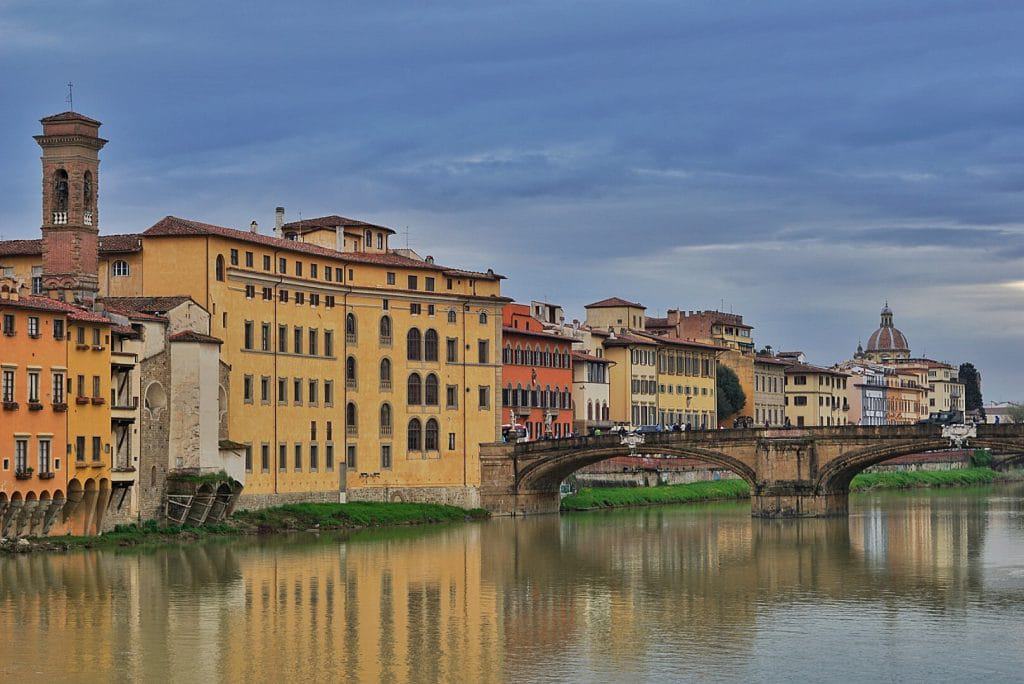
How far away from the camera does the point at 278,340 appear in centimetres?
8988

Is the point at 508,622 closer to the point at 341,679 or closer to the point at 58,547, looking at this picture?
the point at 341,679

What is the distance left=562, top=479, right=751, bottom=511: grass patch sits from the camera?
10994cm

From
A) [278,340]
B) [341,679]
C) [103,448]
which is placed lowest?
[341,679]

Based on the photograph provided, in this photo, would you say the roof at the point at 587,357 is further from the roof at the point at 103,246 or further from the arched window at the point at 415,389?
the roof at the point at 103,246

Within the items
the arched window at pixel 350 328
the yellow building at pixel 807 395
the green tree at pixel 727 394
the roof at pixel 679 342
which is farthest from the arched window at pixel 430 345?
the yellow building at pixel 807 395

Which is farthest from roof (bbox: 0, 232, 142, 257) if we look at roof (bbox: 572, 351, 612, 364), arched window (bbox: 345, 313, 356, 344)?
roof (bbox: 572, 351, 612, 364)

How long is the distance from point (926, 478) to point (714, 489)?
3802cm

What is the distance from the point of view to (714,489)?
126 m

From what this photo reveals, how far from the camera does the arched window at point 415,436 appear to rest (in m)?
98.6

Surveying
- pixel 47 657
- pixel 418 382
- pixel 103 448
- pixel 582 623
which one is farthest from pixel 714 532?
pixel 47 657

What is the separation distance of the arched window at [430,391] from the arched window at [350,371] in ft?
17.0

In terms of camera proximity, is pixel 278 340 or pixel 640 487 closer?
pixel 278 340

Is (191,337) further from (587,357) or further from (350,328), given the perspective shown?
(587,357)

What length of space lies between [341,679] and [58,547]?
101ft
